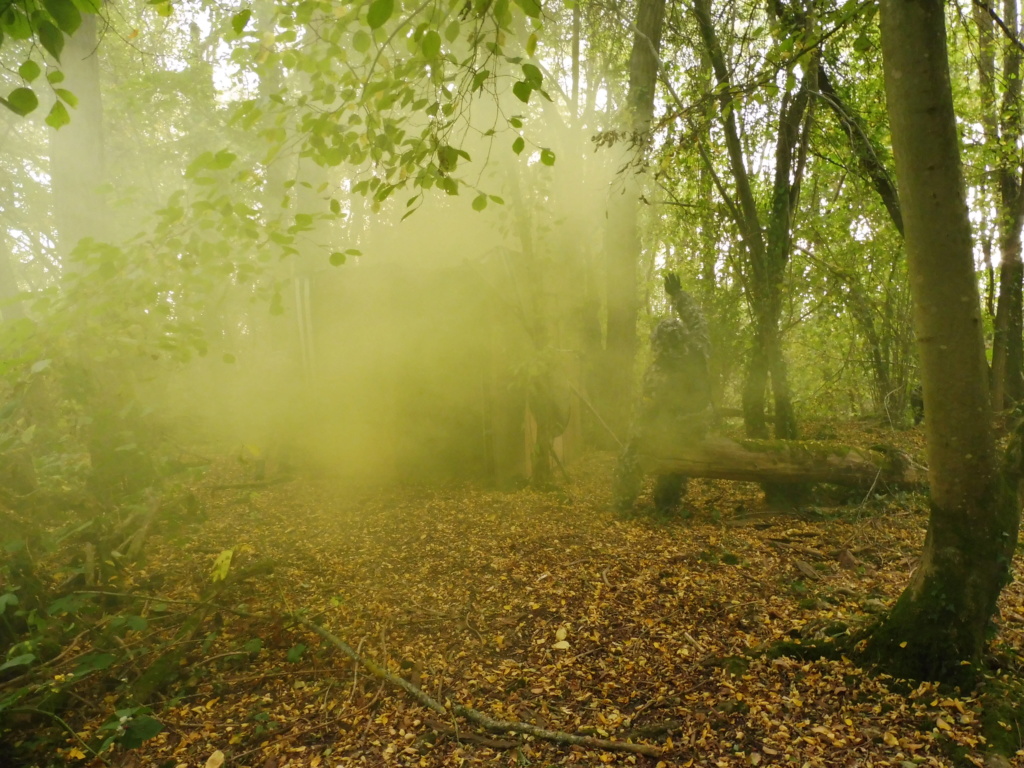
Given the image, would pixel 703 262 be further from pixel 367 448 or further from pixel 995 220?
pixel 367 448

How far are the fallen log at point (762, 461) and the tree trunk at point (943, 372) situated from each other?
2896 mm

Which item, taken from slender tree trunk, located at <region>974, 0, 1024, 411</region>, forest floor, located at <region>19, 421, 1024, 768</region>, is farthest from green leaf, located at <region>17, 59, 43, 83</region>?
slender tree trunk, located at <region>974, 0, 1024, 411</region>

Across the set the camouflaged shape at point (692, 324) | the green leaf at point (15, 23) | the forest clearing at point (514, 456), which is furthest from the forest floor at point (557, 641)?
the green leaf at point (15, 23)

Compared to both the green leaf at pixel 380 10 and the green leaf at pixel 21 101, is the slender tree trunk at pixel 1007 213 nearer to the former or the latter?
the green leaf at pixel 380 10

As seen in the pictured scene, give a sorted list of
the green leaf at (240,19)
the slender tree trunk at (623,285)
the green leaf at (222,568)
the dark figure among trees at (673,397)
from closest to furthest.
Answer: the green leaf at (240,19), the green leaf at (222,568), the dark figure among trees at (673,397), the slender tree trunk at (623,285)

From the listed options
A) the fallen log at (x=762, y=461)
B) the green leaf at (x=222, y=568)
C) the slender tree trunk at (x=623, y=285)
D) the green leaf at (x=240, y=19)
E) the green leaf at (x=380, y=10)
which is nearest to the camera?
the green leaf at (x=380, y=10)

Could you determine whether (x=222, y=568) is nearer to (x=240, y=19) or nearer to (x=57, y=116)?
(x=57, y=116)

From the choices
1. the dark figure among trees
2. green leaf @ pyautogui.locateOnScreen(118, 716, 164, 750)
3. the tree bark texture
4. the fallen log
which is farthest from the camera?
the tree bark texture

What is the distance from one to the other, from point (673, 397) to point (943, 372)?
3365 mm

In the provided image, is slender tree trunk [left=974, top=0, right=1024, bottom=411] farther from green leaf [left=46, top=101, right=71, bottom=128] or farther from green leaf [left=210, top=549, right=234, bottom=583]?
green leaf [left=46, top=101, right=71, bottom=128]

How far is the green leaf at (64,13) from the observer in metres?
2.17

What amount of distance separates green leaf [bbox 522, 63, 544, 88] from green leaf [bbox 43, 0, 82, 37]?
1.64 meters

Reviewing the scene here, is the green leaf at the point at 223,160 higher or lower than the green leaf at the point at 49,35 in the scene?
higher

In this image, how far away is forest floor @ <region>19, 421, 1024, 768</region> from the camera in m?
3.07
